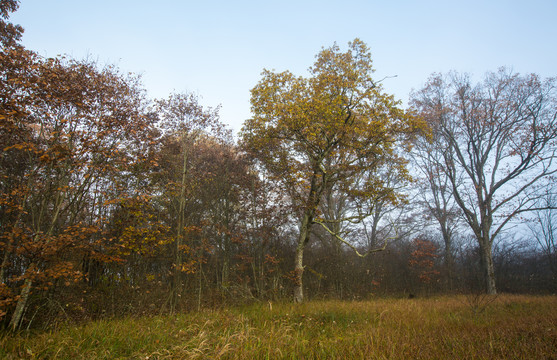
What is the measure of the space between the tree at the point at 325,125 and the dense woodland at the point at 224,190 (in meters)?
0.06

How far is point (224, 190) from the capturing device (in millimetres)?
13141

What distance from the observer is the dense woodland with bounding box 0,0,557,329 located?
561 centimetres

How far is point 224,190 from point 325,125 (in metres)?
5.65

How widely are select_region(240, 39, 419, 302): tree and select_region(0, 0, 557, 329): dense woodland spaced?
58mm

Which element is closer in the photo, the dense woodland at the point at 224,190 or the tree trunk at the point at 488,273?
the dense woodland at the point at 224,190

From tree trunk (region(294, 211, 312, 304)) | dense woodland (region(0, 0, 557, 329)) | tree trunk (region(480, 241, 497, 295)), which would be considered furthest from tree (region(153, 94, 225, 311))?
tree trunk (region(480, 241, 497, 295))

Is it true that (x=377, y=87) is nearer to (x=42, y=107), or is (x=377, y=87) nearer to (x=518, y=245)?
(x=42, y=107)

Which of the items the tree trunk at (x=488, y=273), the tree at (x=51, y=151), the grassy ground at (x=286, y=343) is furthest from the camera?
the tree trunk at (x=488, y=273)

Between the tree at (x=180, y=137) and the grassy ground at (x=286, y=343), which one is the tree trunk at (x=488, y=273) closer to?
the grassy ground at (x=286, y=343)

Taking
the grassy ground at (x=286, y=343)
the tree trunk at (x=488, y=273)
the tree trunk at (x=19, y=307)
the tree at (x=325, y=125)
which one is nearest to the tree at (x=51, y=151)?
the tree trunk at (x=19, y=307)

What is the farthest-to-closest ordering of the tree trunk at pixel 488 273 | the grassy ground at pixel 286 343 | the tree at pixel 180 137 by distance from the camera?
1. the tree trunk at pixel 488 273
2. the tree at pixel 180 137
3. the grassy ground at pixel 286 343

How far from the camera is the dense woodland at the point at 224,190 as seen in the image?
561 centimetres

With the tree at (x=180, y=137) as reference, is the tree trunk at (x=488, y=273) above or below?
below

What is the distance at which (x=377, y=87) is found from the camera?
10680 millimetres
